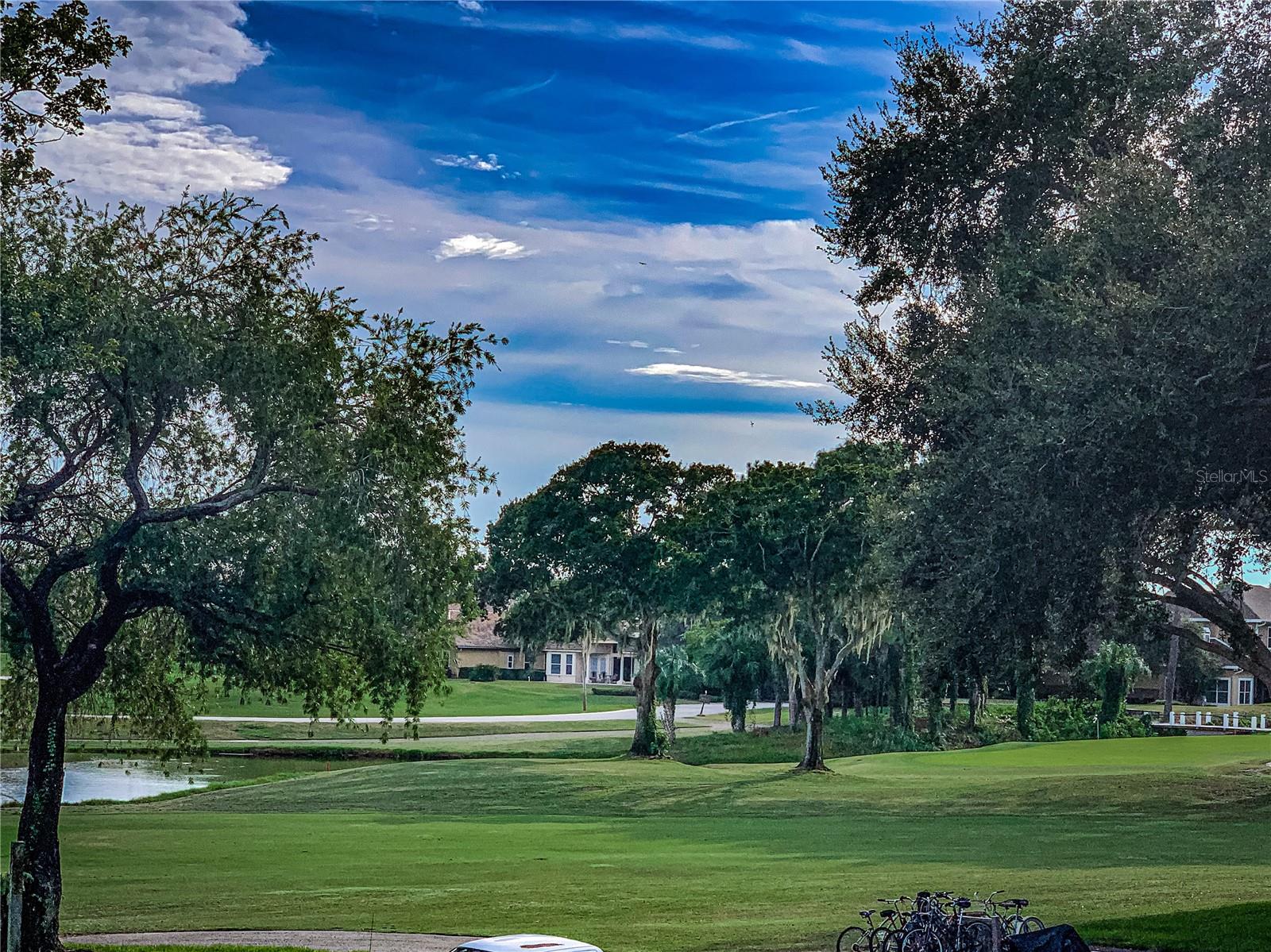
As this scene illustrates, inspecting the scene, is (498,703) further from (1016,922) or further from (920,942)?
(1016,922)

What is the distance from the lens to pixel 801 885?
28.0 meters

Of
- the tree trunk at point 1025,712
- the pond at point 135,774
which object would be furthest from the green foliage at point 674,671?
the pond at point 135,774

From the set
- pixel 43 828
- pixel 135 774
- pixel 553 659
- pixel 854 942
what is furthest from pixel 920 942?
pixel 553 659

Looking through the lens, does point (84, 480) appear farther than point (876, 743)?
No

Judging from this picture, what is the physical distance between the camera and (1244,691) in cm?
10775

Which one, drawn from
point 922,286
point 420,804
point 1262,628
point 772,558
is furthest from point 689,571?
point 1262,628

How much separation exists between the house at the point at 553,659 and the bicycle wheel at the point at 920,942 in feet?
387

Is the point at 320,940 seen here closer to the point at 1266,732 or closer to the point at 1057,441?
the point at 1057,441

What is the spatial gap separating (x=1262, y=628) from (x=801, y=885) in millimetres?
95274

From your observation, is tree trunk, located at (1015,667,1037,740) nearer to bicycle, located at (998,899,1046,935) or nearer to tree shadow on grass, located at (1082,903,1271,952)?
tree shadow on grass, located at (1082,903,1271,952)

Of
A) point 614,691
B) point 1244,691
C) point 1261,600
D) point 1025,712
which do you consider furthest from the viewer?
point 614,691

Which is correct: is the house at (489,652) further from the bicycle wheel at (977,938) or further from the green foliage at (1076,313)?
the bicycle wheel at (977,938)

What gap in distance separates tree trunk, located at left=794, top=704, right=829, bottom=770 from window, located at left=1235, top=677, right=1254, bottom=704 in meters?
62.3

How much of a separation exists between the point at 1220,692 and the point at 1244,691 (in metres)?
1.97
